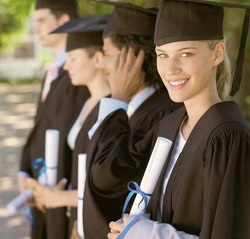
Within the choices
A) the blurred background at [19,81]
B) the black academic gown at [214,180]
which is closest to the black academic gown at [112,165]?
the black academic gown at [214,180]

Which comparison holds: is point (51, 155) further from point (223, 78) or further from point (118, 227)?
point (223, 78)

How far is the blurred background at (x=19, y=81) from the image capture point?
165 inches

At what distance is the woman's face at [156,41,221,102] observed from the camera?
6.40 ft

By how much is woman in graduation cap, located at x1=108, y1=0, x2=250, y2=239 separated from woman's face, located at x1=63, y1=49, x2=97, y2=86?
106cm

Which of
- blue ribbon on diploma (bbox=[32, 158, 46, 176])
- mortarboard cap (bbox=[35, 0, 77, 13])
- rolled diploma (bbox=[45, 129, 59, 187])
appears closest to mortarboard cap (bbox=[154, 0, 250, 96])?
rolled diploma (bbox=[45, 129, 59, 187])

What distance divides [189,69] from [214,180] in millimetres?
445

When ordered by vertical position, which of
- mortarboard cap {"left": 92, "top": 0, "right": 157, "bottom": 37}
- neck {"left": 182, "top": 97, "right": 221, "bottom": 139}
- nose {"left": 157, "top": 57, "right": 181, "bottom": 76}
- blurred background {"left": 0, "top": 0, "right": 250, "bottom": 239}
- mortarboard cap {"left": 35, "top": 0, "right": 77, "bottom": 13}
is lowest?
blurred background {"left": 0, "top": 0, "right": 250, "bottom": 239}

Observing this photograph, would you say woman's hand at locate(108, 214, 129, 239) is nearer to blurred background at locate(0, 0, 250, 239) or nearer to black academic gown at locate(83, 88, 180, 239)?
black academic gown at locate(83, 88, 180, 239)

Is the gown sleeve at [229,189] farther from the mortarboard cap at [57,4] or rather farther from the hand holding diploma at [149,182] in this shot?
the mortarboard cap at [57,4]

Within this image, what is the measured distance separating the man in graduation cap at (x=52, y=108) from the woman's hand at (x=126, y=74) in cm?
81

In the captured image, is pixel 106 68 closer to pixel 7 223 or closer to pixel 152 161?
pixel 152 161

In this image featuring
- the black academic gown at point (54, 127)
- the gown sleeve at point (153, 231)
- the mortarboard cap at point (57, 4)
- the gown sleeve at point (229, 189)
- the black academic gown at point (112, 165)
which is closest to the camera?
the gown sleeve at point (229, 189)

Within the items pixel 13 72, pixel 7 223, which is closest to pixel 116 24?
pixel 7 223

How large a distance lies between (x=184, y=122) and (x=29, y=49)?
17623 millimetres
